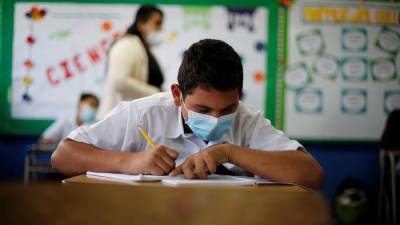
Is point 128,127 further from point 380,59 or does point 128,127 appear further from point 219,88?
point 380,59

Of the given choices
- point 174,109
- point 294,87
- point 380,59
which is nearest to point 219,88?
point 174,109

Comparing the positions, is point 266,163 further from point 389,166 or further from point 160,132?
point 389,166

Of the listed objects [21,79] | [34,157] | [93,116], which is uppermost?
[21,79]

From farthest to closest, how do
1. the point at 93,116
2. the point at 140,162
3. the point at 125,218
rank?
the point at 93,116, the point at 140,162, the point at 125,218

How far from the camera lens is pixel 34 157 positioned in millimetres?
3922

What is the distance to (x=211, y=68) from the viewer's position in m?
1.23

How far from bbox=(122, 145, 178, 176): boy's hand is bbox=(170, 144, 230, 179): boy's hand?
0.8 inches

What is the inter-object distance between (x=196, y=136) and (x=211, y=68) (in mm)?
232

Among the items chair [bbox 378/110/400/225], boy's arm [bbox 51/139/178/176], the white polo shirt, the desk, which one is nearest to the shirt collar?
the white polo shirt

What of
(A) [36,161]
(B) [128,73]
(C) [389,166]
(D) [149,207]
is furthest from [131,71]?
(D) [149,207]

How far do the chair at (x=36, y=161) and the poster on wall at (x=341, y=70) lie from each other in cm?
181

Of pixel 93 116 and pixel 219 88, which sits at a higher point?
pixel 219 88

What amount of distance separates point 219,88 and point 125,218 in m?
1.01

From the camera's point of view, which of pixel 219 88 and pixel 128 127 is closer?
pixel 219 88
